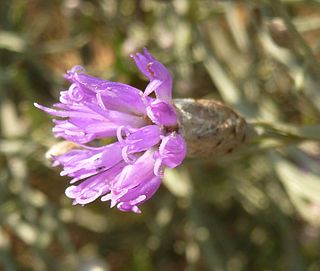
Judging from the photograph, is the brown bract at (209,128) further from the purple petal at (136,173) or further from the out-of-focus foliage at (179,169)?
the out-of-focus foliage at (179,169)

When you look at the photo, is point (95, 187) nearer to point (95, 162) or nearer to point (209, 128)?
point (95, 162)

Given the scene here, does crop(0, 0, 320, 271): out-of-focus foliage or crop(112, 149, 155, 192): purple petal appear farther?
crop(0, 0, 320, 271): out-of-focus foliage

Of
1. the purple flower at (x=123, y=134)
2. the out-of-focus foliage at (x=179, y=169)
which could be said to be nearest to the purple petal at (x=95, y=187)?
the purple flower at (x=123, y=134)

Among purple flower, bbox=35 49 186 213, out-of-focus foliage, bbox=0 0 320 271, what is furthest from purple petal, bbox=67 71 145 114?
out-of-focus foliage, bbox=0 0 320 271

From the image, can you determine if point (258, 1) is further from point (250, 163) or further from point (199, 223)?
point (250, 163)

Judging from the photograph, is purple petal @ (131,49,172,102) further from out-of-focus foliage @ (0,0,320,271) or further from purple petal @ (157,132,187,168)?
out-of-focus foliage @ (0,0,320,271)
